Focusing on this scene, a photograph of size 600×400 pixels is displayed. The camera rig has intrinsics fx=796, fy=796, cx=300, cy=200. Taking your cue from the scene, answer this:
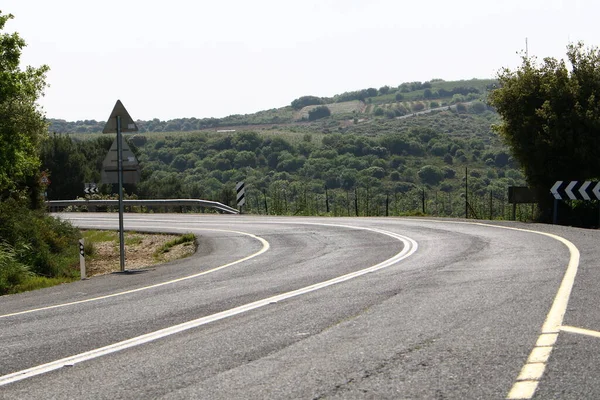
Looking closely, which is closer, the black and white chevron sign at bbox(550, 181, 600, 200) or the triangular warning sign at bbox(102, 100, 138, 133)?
the triangular warning sign at bbox(102, 100, 138, 133)

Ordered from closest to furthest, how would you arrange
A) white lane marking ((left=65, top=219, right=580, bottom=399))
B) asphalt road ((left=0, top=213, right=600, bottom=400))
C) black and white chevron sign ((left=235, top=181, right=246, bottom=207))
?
white lane marking ((left=65, top=219, right=580, bottom=399)), asphalt road ((left=0, top=213, right=600, bottom=400)), black and white chevron sign ((left=235, top=181, right=246, bottom=207))

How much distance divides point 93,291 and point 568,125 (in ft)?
61.9

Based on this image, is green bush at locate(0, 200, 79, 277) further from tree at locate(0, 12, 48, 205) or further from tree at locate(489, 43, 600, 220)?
tree at locate(489, 43, 600, 220)

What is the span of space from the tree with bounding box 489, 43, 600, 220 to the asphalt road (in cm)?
1238

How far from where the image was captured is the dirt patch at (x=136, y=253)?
21042 mm

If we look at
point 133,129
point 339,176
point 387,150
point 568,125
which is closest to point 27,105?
point 133,129

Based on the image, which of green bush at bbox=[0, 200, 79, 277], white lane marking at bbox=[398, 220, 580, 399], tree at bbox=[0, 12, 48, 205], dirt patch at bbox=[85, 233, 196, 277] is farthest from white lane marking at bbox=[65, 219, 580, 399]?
tree at bbox=[0, 12, 48, 205]

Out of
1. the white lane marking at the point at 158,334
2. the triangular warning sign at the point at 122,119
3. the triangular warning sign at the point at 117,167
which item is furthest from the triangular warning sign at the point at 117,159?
the white lane marking at the point at 158,334

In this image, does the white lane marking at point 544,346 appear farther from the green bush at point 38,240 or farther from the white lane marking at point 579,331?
the green bush at point 38,240

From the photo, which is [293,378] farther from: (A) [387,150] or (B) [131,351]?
(A) [387,150]

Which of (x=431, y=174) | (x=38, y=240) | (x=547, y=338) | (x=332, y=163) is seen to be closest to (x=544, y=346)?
(x=547, y=338)

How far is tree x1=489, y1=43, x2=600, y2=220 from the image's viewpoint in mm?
26250

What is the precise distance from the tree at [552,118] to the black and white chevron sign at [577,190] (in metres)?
3.31

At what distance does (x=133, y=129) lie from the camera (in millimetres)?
16609
